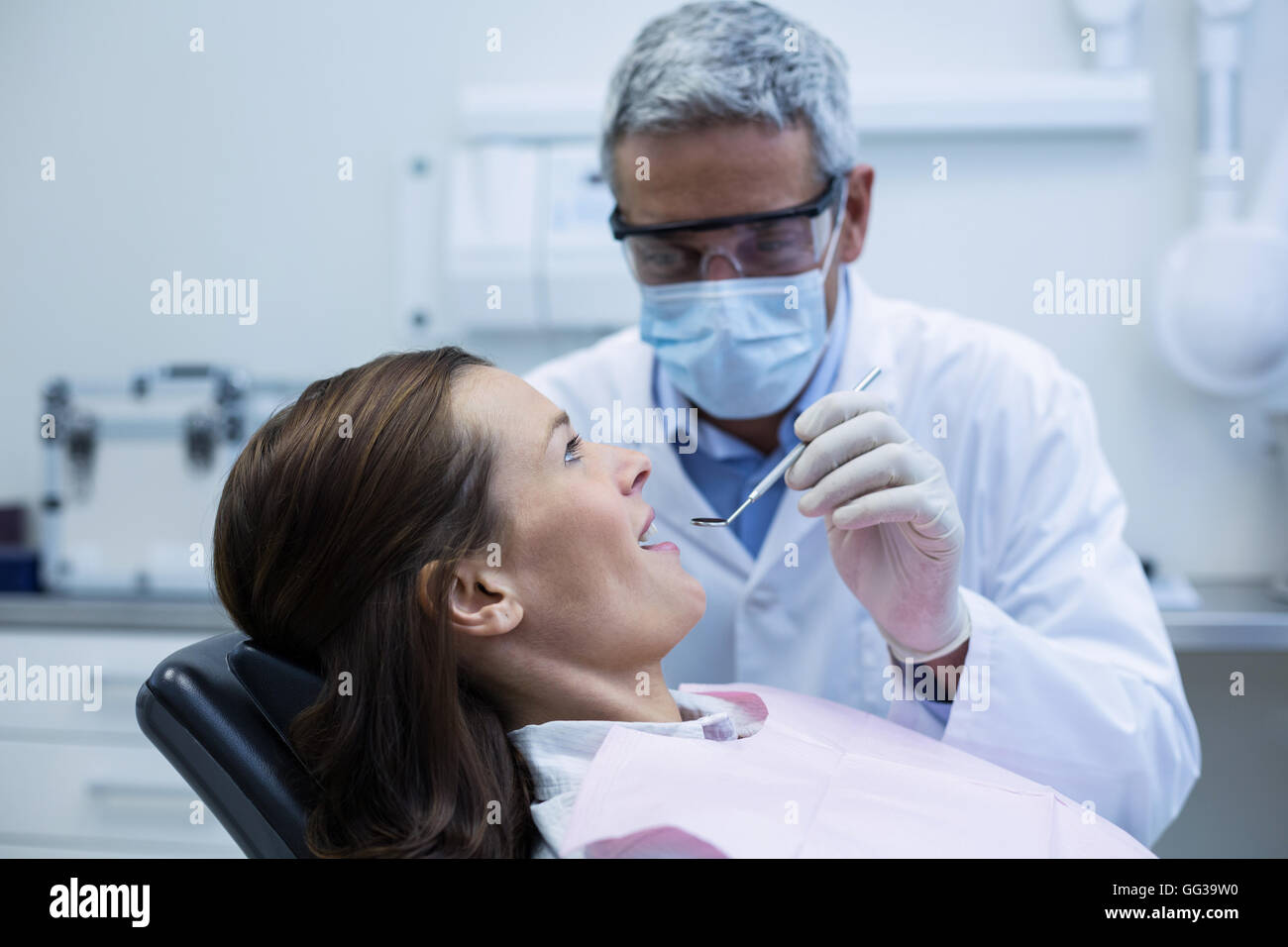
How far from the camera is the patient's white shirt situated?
0.99 m

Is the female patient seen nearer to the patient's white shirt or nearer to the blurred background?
the patient's white shirt

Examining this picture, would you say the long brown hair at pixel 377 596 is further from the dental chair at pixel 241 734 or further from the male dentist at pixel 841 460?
the male dentist at pixel 841 460

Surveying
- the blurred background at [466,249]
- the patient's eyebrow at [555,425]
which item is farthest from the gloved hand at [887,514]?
the blurred background at [466,249]

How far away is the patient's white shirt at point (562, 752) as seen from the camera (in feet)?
3.24

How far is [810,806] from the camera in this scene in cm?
98

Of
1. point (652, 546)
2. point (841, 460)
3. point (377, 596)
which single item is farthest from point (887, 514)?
point (377, 596)

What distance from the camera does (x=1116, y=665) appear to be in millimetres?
1293

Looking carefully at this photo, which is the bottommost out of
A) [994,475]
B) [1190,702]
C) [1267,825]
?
[1267,825]

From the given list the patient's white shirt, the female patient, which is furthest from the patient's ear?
the patient's white shirt

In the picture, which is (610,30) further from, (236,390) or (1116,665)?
(1116,665)

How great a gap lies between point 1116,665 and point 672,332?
2.32 feet

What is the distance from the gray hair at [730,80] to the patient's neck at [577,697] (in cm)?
68

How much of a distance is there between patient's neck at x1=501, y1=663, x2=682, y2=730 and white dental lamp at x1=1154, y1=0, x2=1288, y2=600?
1.67 meters
